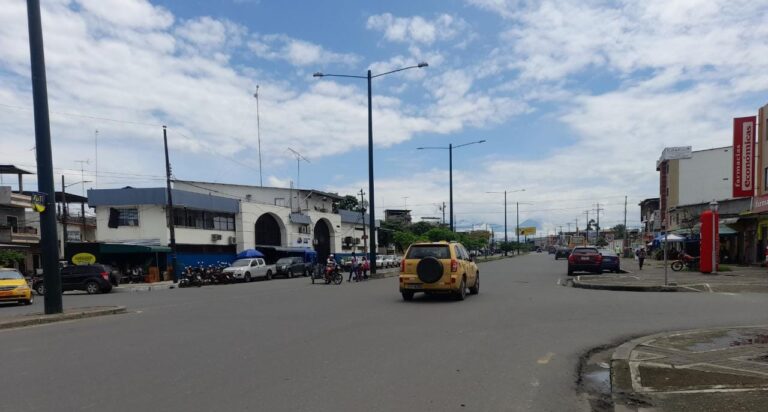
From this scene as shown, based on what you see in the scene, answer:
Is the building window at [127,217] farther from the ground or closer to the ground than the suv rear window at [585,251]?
farther from the ground

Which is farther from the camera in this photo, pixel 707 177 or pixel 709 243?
pixel 707 177

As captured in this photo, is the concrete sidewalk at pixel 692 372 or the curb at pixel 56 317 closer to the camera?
the concrete sidewalk at pixel 692 372

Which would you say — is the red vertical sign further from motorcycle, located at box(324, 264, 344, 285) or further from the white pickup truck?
the white pickup truck

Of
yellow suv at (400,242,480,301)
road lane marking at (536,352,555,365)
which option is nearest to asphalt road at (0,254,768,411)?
road lane marking at (536,352,555,365)

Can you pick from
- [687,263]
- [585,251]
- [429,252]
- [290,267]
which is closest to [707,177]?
[687,263]

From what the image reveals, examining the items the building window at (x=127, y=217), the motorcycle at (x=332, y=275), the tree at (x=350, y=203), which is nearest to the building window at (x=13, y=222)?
the building window at (x=127, y=217)

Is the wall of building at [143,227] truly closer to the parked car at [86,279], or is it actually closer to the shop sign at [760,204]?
the parked car at [86,279]

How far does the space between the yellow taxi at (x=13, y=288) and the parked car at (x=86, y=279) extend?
7444 mm

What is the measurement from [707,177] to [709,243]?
1492 inches

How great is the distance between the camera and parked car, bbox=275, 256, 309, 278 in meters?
41.4

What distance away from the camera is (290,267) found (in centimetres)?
4203

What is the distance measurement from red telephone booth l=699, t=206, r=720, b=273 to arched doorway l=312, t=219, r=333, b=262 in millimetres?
45375

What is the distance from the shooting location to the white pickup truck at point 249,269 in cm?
3609

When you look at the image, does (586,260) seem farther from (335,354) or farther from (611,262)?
(335,354)
